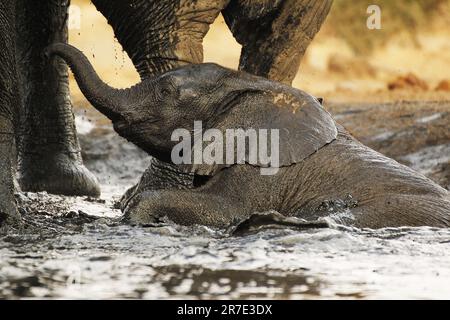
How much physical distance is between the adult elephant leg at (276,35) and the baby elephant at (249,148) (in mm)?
1228

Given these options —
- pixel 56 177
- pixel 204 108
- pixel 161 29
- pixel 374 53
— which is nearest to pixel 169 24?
pixel 161 29

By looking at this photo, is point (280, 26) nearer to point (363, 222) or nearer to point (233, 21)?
point (233, 21)

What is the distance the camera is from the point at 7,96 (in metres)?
6.21

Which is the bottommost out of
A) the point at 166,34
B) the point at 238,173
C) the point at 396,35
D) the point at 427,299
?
the point at 427,299

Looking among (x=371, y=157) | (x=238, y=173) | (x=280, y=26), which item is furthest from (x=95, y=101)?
(x=280, y=26)

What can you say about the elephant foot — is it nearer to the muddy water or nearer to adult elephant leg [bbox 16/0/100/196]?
adult elephant leg [bbox 16/0/100/196]

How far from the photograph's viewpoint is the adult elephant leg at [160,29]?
673 cm

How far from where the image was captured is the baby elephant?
6.04 meters

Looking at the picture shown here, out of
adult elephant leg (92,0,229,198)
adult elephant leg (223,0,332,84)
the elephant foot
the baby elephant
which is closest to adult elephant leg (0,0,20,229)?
the baby elephant

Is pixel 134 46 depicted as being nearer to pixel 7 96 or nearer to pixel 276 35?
pixel 7 96

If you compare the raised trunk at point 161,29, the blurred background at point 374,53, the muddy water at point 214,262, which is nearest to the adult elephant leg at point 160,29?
the raised trunk at point 161,29

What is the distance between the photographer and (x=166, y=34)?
6.76m

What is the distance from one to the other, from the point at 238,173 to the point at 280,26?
1.73m

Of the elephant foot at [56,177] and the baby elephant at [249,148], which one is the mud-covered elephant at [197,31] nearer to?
the baby elephant at [249,148]
